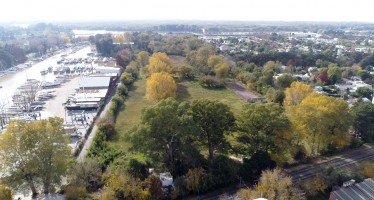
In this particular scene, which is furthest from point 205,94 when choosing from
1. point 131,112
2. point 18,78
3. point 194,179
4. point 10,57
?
point 10,57

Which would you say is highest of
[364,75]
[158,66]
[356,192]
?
[158,66]

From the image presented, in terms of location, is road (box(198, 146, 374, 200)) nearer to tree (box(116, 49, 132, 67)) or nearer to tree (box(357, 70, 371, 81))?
tree (box(357, 70, 371, 81))

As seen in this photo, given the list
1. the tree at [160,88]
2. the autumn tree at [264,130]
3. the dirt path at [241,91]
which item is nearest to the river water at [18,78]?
the tree at [160,88]

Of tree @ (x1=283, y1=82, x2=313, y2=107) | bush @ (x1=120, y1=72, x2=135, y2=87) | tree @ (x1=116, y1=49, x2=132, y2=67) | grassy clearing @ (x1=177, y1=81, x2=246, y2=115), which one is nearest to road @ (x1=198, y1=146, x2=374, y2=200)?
tree @ (x1=283, y1=82, x2=313, y2=107)

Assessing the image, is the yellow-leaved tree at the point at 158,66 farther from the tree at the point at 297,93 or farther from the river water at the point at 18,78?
the tree at the point at 297,93

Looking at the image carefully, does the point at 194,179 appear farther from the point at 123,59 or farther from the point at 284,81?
the point at 123,59
